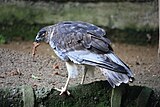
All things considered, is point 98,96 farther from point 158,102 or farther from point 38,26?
point 38,26

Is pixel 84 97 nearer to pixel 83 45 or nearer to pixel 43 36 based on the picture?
pixel 83 45

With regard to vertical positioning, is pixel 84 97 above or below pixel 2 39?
above

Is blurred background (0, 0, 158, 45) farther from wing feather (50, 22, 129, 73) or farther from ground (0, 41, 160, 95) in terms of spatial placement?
wing feather (50, 22, 129, 73)

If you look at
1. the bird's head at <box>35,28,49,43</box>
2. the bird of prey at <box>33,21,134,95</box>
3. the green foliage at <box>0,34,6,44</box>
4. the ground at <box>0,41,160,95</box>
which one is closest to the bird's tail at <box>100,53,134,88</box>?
the bird of prey at <box>33,21,134,95</box>

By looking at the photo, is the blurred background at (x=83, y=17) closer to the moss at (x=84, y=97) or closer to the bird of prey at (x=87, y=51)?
the bird of prey at (x=87, y=51)

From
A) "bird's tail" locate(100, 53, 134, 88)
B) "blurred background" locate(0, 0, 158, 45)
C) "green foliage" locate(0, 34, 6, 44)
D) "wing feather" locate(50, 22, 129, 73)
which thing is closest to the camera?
"bird's tail" locate(100, 53, 134, 88)

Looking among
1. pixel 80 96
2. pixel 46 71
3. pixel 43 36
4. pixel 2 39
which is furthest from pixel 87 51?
pixel 2 39
